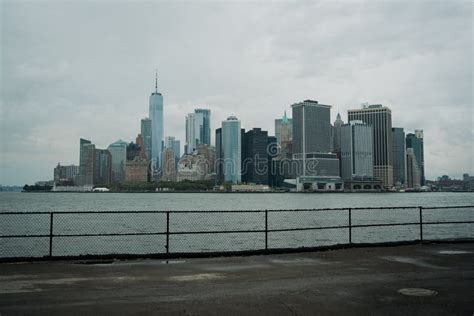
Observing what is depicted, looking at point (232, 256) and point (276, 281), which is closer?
point (276, 281)

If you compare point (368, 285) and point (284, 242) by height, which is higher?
point (368, 285)

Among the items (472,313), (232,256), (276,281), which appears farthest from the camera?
(232,256)

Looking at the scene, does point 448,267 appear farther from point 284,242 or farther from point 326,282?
point 284,242

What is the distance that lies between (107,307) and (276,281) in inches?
168

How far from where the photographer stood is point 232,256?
15539 millimetres

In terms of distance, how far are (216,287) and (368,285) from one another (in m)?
3.53

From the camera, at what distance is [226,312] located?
332 inches

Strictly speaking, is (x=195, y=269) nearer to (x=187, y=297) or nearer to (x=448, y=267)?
(x=187, y=297)

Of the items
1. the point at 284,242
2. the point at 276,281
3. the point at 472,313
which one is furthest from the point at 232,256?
the point at 284,242

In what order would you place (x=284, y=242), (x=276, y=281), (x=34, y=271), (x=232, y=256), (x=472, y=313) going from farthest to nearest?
(x=284, y=242), (x=232, y=256), (x=34, y=271), (x=276, y=281), (x=472, y=313)

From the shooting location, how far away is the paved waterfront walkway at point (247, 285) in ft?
28.5

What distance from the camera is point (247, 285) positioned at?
425 inches

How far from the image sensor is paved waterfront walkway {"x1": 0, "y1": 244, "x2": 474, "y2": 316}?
8.67m

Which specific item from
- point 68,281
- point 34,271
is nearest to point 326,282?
point 68,281
